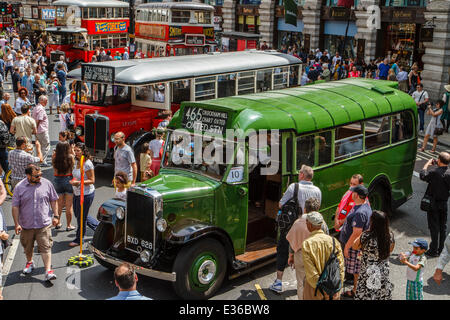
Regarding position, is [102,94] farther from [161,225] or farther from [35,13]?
[35,13]

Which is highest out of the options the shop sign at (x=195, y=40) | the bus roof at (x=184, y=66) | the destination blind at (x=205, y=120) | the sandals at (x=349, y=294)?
the shop sign at (x=195, y=40)

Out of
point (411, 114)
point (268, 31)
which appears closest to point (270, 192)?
point (411, 114)

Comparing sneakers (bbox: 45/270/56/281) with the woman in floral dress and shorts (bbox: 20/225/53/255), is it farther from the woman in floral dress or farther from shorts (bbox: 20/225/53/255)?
the woman in floral dress

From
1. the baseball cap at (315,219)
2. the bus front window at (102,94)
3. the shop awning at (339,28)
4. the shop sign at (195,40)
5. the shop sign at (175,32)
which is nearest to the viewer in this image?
the baseball cap at (315,219)

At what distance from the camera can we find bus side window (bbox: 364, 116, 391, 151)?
403 inches

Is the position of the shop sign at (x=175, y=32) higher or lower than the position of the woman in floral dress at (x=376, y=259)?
higher

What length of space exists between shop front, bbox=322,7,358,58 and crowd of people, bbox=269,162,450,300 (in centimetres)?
2704

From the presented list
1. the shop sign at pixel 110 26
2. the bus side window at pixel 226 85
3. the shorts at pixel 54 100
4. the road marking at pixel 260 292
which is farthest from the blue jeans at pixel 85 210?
the shop sign at pixel 110 26

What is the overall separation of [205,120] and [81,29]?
2732 cm

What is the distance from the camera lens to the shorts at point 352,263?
7984 millimetres

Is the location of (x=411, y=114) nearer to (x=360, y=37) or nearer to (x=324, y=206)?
(x=324, y=206)

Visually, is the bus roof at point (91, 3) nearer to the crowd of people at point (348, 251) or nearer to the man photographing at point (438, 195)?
the man photographing at point (438, 195)

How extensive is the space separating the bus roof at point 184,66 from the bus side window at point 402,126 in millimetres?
6363

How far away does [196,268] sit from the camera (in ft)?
24.8
